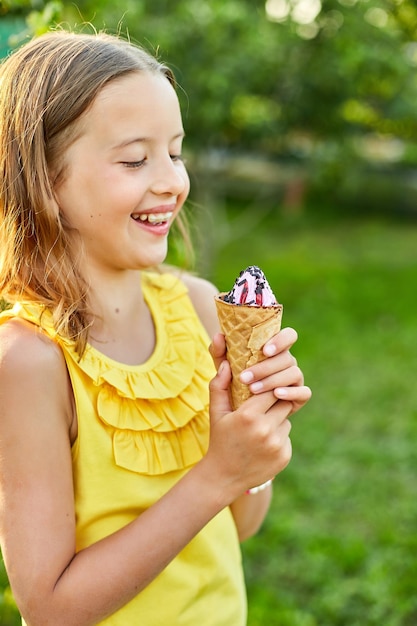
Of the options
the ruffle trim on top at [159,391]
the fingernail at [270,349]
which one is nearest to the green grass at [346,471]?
the ruffle trim on top at [159,391]

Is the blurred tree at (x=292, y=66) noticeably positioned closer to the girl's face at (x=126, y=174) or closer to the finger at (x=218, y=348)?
the girl's face at (x=126, y=174)

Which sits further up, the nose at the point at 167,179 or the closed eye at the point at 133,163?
the closed eye at the point at 133,163

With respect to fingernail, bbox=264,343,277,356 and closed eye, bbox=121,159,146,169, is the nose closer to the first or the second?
closed eye, bbox=121,159,146,169

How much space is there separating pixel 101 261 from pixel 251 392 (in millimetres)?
454

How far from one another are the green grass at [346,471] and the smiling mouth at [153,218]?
1140 mm

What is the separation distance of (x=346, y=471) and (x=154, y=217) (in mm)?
3931

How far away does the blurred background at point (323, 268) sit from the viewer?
388 centimetres

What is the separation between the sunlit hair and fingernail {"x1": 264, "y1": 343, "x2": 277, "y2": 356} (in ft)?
1.24

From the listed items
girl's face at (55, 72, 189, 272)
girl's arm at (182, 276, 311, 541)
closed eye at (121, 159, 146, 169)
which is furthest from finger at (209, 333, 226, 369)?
closed eye at (121, 159, 146, 169)

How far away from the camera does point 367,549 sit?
423 centimetres

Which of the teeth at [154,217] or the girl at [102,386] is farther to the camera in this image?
the teeth at [154,217]

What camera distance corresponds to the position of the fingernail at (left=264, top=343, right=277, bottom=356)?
148cm

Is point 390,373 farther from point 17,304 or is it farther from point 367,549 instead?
point 17,304

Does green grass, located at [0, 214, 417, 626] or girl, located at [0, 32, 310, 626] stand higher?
girl, located at [0, 32, 310, 626]
